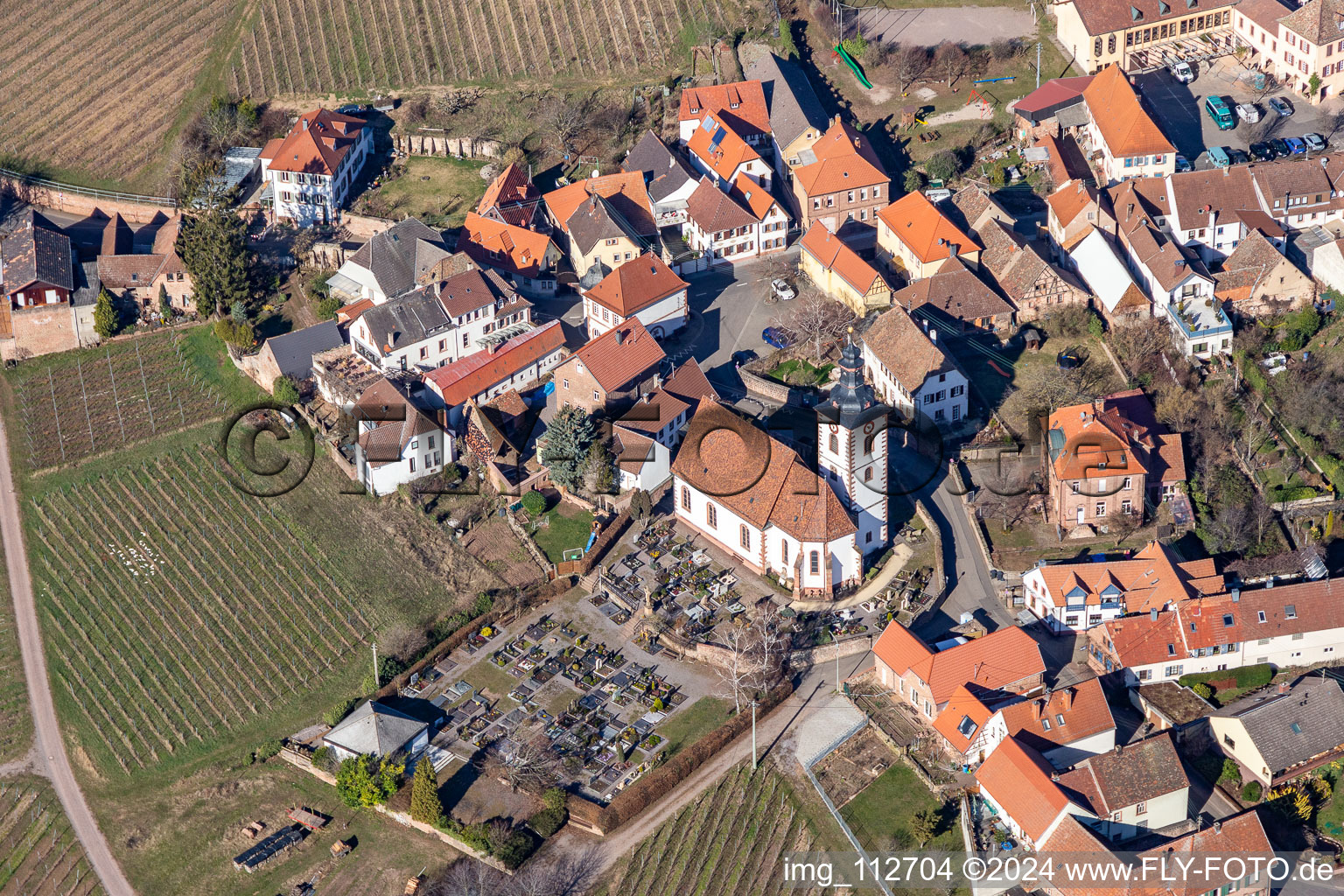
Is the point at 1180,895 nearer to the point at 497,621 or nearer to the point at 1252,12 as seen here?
the point at 497,621

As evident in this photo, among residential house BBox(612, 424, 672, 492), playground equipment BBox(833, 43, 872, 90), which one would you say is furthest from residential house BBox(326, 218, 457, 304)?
playground equipment BBox(833, 43, 872, 90)

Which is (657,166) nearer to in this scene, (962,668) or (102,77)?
(102,77)

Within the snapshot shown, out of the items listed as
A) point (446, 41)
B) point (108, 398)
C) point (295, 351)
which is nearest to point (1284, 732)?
point (295, 351)

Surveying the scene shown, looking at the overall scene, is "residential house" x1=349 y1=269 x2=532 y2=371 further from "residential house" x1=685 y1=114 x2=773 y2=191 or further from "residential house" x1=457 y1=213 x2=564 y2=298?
"residential house" x1=685 y1=114 x2=773 y2=191

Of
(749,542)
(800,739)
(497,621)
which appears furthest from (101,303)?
(800,739)

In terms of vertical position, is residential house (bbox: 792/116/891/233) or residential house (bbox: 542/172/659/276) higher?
residential house (bbox: 542/172/659/276)

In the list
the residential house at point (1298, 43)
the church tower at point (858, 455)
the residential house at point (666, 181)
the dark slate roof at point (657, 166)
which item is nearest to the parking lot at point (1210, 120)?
the residential house at point (1298, 43)
